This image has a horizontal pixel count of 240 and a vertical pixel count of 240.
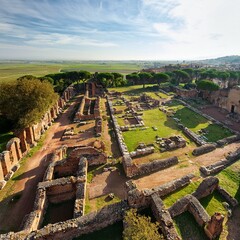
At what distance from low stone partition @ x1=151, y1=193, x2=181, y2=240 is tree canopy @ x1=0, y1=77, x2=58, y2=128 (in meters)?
17.5

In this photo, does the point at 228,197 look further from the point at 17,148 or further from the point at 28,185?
the point at 17,148

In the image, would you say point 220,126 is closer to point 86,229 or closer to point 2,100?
point 86,229

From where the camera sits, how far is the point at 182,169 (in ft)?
61.1

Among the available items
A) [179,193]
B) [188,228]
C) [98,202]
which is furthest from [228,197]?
[98,202]

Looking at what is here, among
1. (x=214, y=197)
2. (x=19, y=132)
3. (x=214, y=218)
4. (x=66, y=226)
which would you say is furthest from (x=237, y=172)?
(x=19, y=132)

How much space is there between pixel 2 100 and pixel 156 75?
168ft

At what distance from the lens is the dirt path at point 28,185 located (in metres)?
13.4

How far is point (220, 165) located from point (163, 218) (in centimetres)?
1114

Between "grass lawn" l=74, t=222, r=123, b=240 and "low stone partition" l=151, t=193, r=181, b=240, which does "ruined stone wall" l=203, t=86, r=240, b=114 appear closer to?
"low stone partition" l=151, t=193, r=181, b=240

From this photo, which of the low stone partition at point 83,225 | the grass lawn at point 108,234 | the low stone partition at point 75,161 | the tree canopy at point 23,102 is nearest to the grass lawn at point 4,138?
the tree canopy at point 23,102

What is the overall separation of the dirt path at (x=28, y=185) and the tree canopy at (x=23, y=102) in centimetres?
403

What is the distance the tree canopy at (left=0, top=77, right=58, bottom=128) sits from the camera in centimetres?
2231

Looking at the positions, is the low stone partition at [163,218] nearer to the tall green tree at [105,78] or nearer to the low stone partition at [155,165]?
the low stone partition at [155,165]

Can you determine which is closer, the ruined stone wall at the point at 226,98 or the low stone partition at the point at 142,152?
the low stone partition at the point at 142,152
